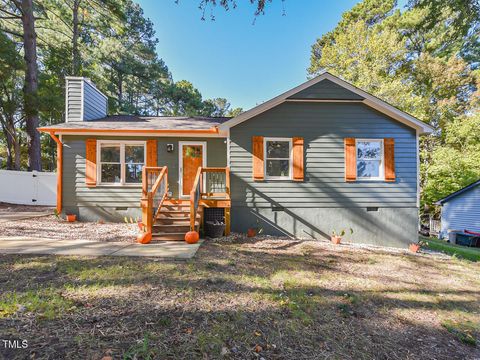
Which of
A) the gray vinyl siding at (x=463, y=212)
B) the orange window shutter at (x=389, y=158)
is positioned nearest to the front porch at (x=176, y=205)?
the orange window shutter at (x=389, y=158)

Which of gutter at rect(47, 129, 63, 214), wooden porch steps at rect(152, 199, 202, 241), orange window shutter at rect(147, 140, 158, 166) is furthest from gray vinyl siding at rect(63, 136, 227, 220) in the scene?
wooden porch steps at rect(152, 199, 202, 241)

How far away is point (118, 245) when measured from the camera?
4.75 metres

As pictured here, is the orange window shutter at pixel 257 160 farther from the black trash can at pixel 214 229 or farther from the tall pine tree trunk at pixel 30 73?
the tall pine tree trunk at pixel 30 73

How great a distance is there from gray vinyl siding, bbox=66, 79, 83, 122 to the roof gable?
528 centimetres

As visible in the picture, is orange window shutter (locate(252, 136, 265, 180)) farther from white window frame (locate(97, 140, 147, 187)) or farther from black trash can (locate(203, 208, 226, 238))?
white window frame (locate(97, 140, 147, 187))

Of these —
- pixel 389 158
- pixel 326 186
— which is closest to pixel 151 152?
pixel 326 186

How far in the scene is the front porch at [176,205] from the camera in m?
5.32

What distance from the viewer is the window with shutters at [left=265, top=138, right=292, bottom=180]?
6.98m

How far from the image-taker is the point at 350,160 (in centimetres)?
686

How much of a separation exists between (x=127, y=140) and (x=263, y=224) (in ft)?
16.5

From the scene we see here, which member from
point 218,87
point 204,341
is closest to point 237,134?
point 204,341

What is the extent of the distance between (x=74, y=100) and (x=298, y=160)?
7867 mm

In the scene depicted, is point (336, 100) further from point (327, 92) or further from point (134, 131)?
point (134, 131)

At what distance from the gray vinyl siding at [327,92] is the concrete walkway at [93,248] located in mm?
5254
